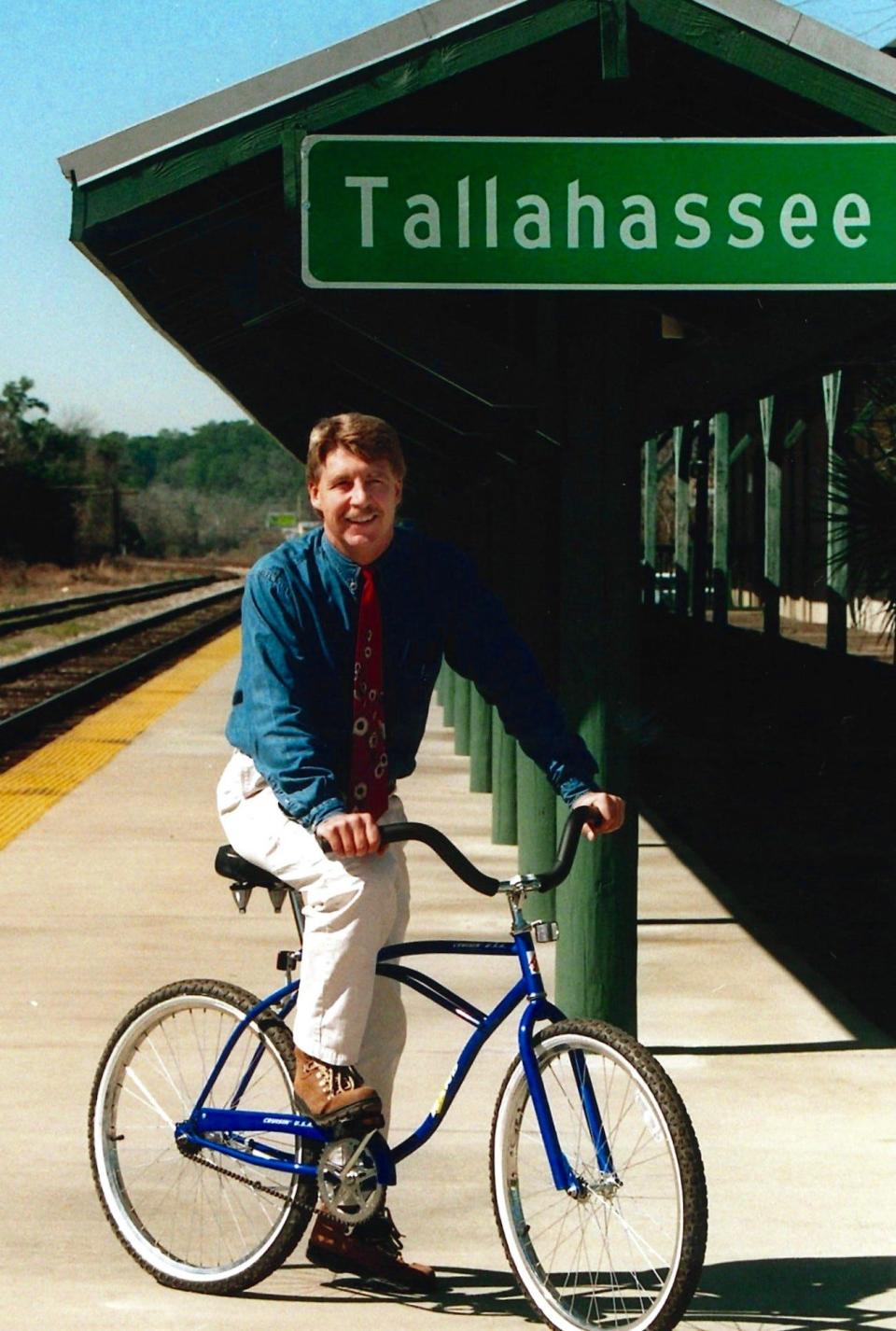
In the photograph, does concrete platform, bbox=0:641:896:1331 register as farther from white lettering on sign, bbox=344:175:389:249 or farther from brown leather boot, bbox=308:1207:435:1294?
white lettering on sign, bbox=344:175:389:249

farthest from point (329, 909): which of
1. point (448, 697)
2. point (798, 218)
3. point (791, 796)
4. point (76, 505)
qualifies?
point (76, 505)

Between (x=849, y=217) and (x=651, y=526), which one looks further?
(x=651, y=526)

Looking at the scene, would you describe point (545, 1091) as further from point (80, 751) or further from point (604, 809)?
point (80, 751)

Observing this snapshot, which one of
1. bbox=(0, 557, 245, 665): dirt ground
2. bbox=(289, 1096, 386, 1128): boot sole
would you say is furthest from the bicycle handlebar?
bbox=(0, 557, 245, 665): dirt ground

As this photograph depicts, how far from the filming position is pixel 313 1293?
13.9 feet

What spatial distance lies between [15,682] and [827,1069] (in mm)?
20644

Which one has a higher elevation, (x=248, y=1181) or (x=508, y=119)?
(x=508, y=119)

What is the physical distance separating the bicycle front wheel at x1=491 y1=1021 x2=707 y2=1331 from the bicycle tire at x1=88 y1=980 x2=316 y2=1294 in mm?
457

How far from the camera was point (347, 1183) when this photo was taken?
4.02 meters

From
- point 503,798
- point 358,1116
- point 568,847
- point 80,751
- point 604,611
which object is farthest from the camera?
point 80,751

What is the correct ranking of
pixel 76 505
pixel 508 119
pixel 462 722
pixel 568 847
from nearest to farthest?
pixel 568 847, pixel 508 119, pixel 462 722, pixel 76 505

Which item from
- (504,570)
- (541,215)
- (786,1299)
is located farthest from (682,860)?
(786,1299)

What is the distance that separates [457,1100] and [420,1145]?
1698mm

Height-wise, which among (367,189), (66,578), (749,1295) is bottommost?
(66,578)
